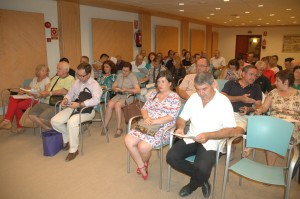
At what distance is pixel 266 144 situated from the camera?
2.28 m

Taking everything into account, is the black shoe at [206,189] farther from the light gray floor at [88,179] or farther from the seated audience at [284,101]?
the seated audience at [284,101]

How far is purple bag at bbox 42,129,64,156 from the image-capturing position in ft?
11.3

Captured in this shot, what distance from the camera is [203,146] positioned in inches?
95.2

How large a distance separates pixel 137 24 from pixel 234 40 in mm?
9904

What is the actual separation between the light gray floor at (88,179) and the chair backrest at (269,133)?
0.64 metres

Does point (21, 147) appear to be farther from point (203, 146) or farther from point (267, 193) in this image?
point (267, 193)

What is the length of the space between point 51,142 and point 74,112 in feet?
1.70

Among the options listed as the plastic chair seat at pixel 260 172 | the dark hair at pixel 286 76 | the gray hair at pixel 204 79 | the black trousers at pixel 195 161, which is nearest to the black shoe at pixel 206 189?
the black trousers at pixel 195 161

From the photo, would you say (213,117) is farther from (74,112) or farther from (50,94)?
(50,94)

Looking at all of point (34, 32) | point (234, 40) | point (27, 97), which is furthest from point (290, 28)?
point (27, 97)

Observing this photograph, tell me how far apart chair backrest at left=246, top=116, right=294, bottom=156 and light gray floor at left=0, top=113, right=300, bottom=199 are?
2.11 ft

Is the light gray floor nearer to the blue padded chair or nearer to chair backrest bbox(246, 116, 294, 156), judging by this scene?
the blue padded chair

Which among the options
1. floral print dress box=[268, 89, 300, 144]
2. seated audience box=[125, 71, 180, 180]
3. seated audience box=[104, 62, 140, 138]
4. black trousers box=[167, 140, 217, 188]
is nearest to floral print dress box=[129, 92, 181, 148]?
seated audience box=[125, 71, 180, 180]

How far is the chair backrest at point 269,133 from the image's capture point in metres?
2.17
